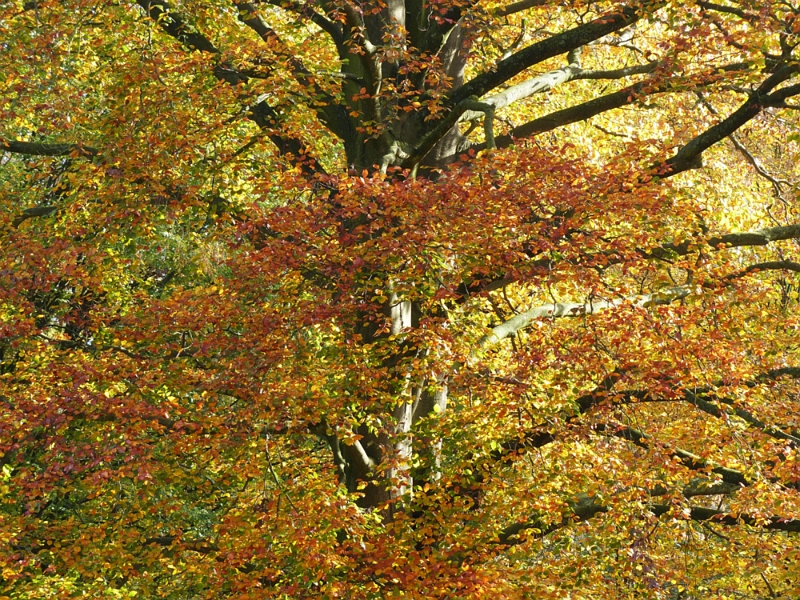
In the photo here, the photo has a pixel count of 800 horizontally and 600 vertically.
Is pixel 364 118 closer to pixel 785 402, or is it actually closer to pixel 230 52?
pixel 230 52

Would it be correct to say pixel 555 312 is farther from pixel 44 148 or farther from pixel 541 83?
pixel 44 148

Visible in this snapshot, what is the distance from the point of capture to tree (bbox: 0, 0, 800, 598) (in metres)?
8.95

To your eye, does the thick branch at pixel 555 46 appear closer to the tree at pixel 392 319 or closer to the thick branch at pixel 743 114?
the tree at pixel 392 319

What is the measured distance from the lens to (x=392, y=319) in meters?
10.3

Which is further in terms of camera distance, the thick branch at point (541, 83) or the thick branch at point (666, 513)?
the thick branch at point (541, 83)

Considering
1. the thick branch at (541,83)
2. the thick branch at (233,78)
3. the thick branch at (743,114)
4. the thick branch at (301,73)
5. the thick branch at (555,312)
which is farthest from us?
the thick branch at (233,78)

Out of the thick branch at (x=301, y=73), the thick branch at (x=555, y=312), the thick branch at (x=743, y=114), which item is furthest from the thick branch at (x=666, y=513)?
the thick branch at (x=301, y=73)

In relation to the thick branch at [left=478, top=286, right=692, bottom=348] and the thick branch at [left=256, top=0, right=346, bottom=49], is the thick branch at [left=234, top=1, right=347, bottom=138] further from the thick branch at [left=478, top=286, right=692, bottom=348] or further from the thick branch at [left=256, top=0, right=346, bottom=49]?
the thick branch at [left=478, top=286, right=692, bottom=348]

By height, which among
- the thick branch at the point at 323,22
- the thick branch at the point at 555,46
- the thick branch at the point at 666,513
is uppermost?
the thick branch at the point at 323,22

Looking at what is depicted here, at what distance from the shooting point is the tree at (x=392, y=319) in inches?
352

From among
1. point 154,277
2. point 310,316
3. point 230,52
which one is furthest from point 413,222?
point 154,277

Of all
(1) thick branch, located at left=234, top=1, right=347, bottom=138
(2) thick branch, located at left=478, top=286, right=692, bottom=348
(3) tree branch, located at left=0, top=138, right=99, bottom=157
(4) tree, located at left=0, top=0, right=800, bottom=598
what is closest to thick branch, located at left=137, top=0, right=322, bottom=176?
(4) tree, located at left=0, top=0, right=800, bottom=598

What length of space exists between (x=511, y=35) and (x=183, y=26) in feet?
17.2

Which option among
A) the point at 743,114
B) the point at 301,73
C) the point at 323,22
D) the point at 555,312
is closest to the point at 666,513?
the point at 555,312
